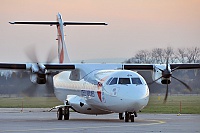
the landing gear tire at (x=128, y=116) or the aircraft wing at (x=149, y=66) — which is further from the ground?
the aircraft wing at (x=149, y=66)

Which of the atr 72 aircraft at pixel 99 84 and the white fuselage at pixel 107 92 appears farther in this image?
the atr 72 aircraft at pixel 99 84

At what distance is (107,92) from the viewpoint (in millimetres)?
27453

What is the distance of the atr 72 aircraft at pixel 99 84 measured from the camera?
26531mm

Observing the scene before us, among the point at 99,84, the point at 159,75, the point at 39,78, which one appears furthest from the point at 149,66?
the point at 39,78

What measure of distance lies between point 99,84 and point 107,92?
4.01 feet

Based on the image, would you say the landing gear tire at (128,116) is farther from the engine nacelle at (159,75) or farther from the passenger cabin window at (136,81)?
the engine nacelle at (159,75)

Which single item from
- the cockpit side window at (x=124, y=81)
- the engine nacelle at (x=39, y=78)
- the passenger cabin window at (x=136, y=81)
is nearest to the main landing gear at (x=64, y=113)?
the engine nacelle at (x=39, y=78)

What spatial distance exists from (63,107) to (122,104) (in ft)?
17.1

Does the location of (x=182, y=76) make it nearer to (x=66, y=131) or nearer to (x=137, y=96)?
(x=137, y=96)

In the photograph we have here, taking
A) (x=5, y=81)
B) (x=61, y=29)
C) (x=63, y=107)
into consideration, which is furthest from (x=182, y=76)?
(x=63, y=107)

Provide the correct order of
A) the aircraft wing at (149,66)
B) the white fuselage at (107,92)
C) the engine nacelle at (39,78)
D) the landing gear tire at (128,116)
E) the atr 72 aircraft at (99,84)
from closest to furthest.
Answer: the white fuselage at (107,92) < the atr 72 aircraft at (99,84) < the landing gear tire at (128,116) < the engine nacelle at (39,78) < the aircraft wing at (149,66)

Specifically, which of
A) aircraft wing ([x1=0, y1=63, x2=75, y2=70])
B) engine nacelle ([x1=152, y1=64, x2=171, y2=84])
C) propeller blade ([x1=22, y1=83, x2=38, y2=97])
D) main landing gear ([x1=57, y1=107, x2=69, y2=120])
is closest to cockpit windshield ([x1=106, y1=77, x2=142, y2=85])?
main landing gear ([x1=57, y1=107, x2=69, y2=120])

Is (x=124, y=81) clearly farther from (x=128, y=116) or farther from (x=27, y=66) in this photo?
(x=27, y=66)

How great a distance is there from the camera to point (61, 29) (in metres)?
37.4
